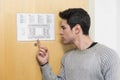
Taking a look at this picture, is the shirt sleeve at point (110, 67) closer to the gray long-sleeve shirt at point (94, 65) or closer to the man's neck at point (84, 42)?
the gray long-sleeve shirt at point (94, 65)

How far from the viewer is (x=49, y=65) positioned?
5.56 feet

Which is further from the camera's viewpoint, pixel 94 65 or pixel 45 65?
pixel 45 65

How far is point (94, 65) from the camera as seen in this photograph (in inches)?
59.4

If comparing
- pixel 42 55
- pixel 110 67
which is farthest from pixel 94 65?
pixel 42 55

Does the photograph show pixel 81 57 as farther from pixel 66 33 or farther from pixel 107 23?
pixel 107 23

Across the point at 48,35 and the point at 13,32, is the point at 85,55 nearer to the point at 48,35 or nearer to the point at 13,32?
the point at 48,35

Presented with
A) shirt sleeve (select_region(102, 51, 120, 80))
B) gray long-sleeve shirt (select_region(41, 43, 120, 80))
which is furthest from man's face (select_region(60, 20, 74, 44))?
shirt sleeve (select_region(102, 51, 120, 80))

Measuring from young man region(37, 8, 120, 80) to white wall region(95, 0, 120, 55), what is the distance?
27 cm

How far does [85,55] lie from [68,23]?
25 centimetres

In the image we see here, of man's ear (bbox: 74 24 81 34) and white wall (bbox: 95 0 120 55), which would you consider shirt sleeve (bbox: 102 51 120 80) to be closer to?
man's ear (bbox: 74 24 81 34)

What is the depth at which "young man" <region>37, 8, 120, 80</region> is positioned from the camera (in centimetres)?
150

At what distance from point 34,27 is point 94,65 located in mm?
518

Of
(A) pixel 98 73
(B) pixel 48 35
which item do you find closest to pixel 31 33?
(B) pixel 48 35

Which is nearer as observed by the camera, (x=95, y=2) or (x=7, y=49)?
(x=7, y=49)
